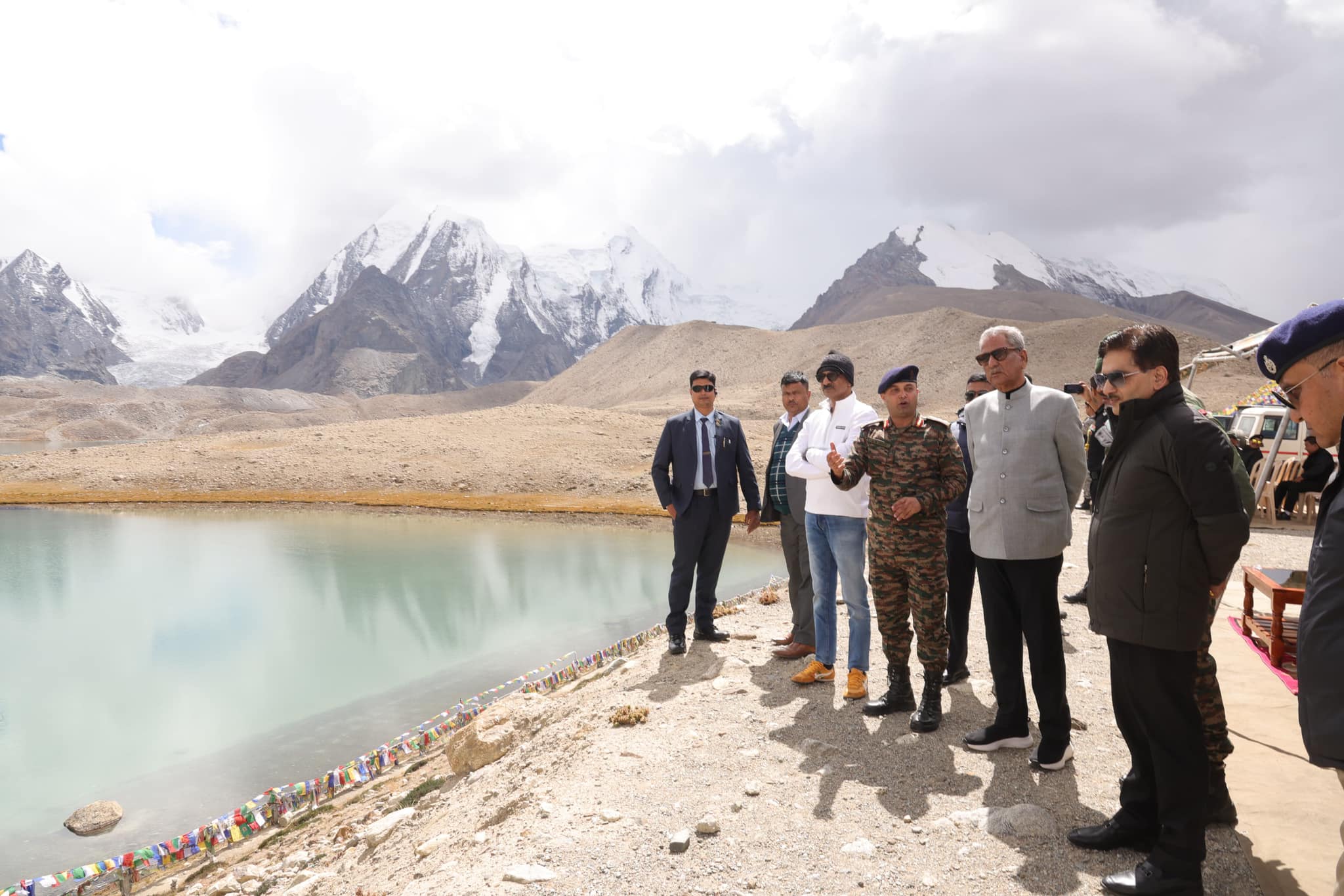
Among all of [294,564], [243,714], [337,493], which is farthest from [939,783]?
[337,493]

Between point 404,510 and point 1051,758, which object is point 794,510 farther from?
point 404,510

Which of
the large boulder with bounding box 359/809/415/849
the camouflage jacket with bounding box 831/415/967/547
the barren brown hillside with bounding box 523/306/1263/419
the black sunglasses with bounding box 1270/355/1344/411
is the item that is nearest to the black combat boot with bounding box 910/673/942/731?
the camouflage jacket with bounding box 831/415/967/547

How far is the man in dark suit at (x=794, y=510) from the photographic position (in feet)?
21.2

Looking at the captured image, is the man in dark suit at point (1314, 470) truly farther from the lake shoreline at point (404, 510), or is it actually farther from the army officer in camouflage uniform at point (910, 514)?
the lake shoreline at point (404, 510)

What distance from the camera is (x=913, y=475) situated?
4.77 metres

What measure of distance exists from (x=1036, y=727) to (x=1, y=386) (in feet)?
506

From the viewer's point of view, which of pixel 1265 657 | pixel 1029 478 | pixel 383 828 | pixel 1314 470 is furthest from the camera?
pixel 1314 470

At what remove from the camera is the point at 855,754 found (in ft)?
15.1

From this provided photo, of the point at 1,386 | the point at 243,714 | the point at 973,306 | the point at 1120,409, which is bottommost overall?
the point at 243,714

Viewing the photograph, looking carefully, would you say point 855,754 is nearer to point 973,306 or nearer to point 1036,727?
point 1036,727

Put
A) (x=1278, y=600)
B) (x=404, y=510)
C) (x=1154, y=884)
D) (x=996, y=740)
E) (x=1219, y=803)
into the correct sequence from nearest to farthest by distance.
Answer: (x=1154, y=884) → (x=1219, y=803) → (x=996, y=740) → (x=1278, y=600) → (x=404, y=510)

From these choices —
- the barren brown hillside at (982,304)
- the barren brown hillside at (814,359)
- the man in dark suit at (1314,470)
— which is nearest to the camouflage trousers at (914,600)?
the man in dark suit at (1314,470)

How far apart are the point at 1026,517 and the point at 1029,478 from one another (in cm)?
22

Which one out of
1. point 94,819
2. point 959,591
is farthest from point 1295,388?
point 94,819
